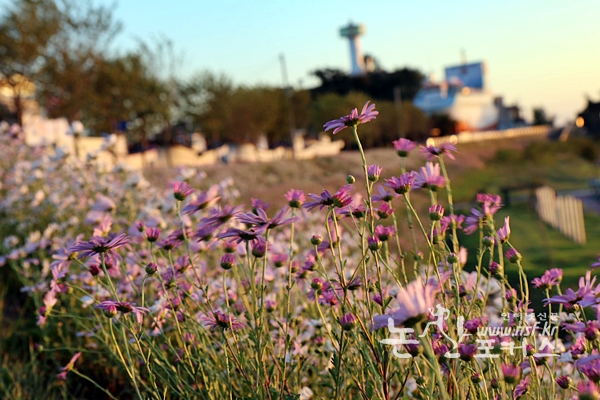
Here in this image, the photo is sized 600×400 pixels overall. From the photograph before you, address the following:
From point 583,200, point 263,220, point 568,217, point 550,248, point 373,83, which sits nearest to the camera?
point 263,220

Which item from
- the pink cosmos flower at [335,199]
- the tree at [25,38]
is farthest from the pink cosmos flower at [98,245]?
the tree at [25,38]

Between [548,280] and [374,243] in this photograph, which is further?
[548,280]

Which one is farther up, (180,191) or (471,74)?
(471,74)

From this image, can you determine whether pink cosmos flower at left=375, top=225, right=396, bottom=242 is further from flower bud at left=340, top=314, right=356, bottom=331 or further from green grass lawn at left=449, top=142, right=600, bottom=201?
green grass lawn at left=449, top=142, right=600, bottom=201

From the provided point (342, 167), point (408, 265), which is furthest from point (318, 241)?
point (342, 167)

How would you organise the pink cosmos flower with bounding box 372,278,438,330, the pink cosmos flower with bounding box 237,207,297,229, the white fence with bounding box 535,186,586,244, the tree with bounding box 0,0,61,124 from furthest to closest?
the tree with bounding box 0,0,61,124 < the white fence with bounding box 535,186,586,244 < the pink cosmos flower with bounding box 237,207,297,229 < the pink cosmos flower with bounding box 372,278,438,330

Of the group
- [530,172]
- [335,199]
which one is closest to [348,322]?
[335,199]

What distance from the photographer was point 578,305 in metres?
1.56

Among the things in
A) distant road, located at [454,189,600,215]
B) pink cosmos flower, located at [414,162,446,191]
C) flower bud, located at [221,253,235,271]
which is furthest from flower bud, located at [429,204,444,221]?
distant road, located at [454,189,600,215]

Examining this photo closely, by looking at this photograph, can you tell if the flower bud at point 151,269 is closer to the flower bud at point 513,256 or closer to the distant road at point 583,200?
the flower bud at point 513,256

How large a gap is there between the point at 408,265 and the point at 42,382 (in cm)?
359

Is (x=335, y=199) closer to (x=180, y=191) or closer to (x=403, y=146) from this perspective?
(x=403, y=146)

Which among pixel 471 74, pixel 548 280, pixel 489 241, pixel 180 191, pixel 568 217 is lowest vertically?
pixel 568 217

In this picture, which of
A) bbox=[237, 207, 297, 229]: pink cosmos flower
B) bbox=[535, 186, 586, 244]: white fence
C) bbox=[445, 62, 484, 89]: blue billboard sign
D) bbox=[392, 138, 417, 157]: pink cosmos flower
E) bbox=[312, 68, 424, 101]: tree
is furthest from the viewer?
bbox=[445, 62, 484, 89]: blue billboard sign
